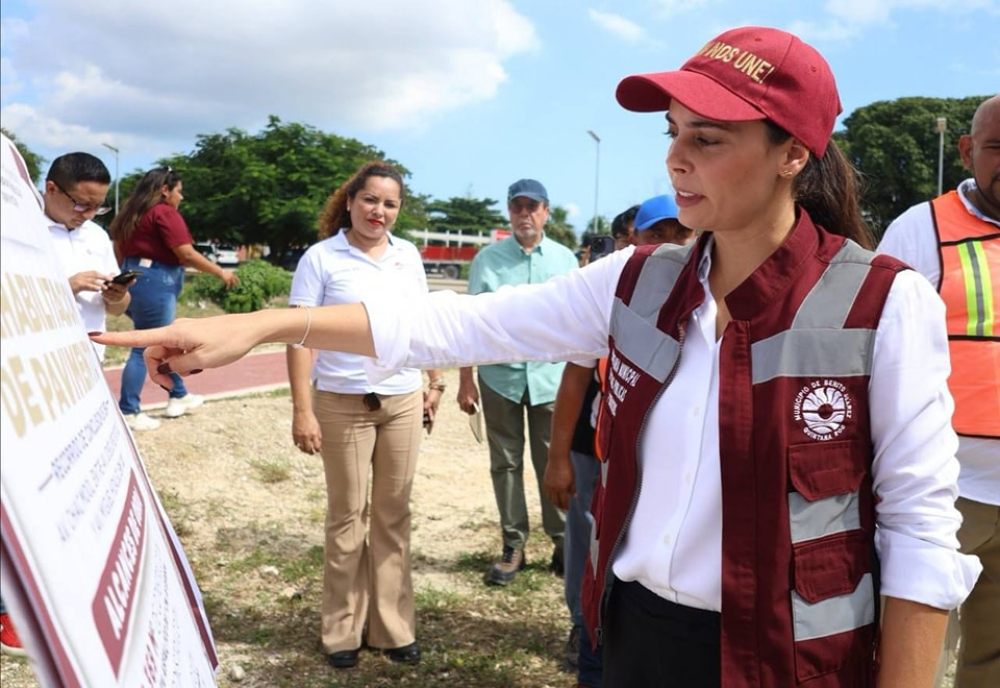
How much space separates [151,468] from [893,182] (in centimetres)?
4637

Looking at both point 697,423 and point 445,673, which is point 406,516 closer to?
point 445,673

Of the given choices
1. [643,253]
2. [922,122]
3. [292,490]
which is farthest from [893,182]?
[643,253]

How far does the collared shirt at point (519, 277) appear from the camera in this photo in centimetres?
480

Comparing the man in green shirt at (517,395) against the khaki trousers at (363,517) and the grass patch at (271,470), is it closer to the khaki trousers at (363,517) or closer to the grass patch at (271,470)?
the khaki trousers at (363,517)

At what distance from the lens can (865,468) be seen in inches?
57.1

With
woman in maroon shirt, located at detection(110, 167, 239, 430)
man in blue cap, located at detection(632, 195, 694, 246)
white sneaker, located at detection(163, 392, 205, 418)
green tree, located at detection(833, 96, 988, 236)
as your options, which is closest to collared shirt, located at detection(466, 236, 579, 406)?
man in blue cap, located at detection(632, 195, 694, 246)

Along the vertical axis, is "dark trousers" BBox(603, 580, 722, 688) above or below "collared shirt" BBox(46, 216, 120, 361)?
below

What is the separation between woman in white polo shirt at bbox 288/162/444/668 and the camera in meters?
3.76

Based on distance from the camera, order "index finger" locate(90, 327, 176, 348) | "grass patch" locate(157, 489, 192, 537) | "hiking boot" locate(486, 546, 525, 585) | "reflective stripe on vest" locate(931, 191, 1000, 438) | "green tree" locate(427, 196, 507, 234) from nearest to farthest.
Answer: "index finger" locate(90, 327, 176, 348), "reflective stripe on vest" locate(931, 191, 1000, 438), "hiking boot" locate(486, 546, 525, 585), "grass patch" locate(157, 489, 192, 537), "green tree" locate(427, 196, 507, 234)

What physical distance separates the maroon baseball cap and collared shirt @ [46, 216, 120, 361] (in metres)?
3.66

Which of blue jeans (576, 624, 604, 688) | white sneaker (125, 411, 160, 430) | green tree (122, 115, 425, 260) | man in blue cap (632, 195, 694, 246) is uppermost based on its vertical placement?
green tree (122, 115, 425, 260)

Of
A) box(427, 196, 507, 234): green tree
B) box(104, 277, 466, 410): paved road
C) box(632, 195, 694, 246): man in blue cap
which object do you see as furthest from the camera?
box(427, 196, 507, 234): green tree

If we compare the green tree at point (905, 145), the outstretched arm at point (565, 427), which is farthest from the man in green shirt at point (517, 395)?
the green tree at point (905, 145)

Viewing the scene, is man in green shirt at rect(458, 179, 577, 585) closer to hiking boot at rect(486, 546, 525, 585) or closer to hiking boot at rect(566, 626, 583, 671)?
hiking boot at rect(486, 546, 525, 585)
